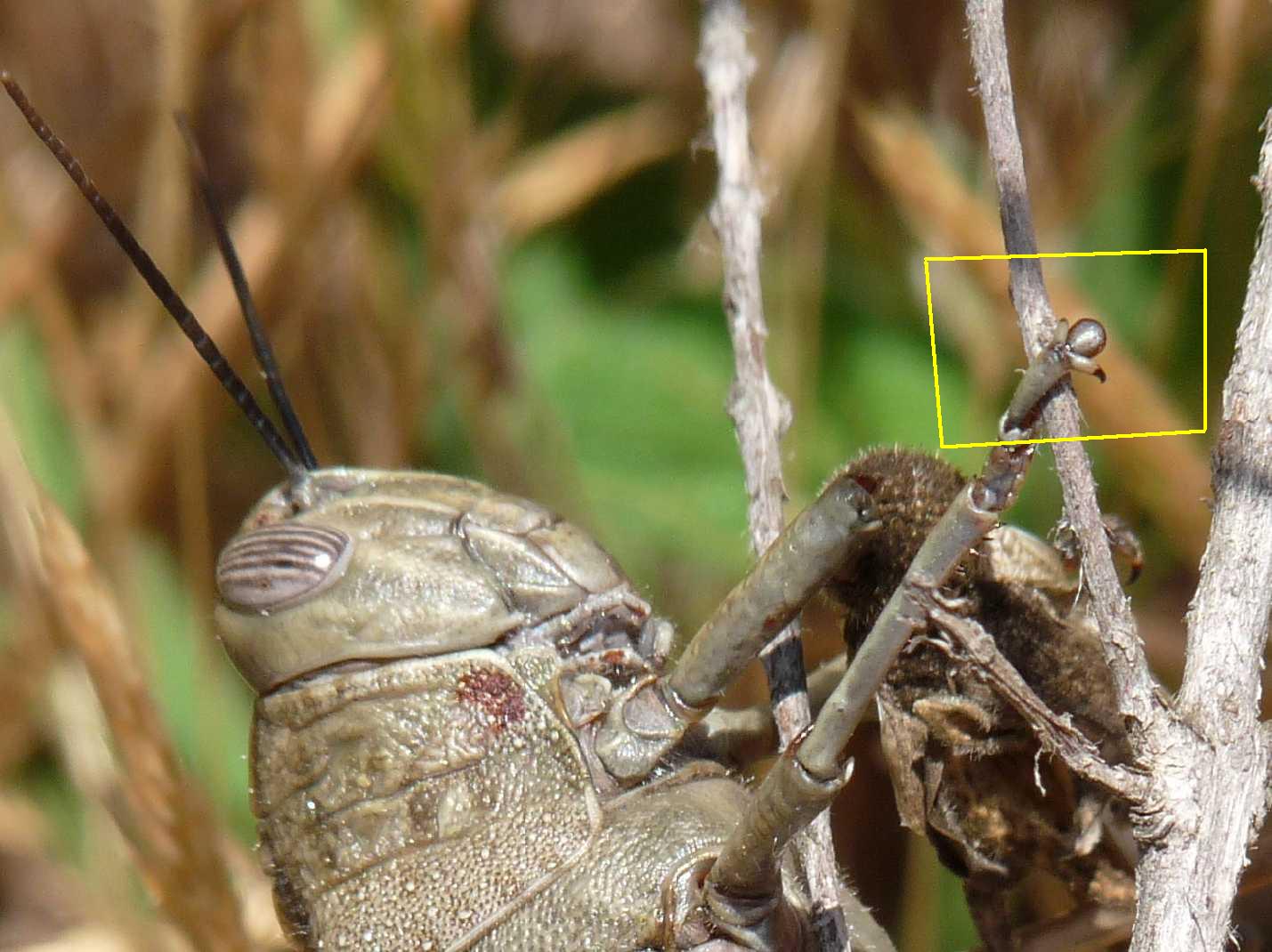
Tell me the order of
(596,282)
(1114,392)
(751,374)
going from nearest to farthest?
1. (751,374)
2. (1114,392)
3. (596,282)

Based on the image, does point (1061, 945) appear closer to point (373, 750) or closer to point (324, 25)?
point (373, 750)

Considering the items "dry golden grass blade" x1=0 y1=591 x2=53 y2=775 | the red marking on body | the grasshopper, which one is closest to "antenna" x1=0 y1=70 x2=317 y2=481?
the grasshopper

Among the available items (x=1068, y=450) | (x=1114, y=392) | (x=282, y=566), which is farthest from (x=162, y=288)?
(x=1114, y=392)

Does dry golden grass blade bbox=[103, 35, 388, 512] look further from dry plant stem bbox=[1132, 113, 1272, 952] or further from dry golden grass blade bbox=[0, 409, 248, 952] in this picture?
dry plant stem bbox=[1132, 113, 1272, 952]


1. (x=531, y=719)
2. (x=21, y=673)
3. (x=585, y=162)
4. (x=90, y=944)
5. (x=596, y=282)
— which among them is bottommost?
(x=90, y=944)

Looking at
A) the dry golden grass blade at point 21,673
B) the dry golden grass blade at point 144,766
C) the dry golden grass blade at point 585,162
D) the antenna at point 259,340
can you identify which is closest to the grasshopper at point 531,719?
the antenna at point 259,340

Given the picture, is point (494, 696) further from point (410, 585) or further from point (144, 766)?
point (144, 766)

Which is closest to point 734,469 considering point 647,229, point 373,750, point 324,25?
point 647,229
